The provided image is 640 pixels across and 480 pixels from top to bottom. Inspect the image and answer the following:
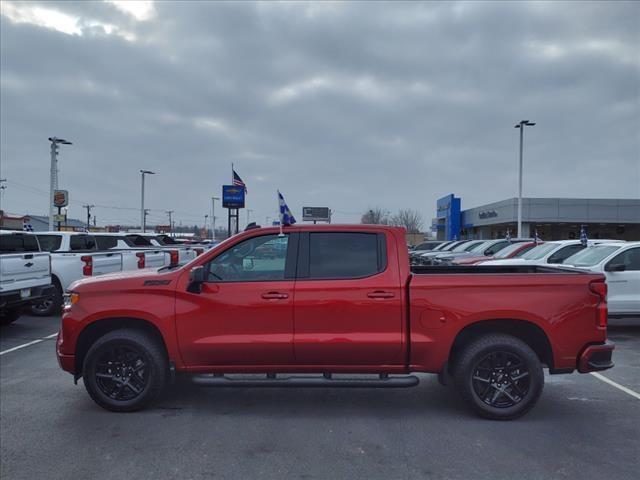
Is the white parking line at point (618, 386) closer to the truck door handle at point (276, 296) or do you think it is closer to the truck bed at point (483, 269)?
the truck bed at point (483, 269)

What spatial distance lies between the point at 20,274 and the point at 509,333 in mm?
8112

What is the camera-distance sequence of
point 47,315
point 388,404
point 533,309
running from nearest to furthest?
point 533,309, point 388,404, point 47,315

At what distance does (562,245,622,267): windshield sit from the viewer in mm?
9500

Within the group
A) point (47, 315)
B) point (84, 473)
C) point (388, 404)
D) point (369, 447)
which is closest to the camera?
point (84, 473)

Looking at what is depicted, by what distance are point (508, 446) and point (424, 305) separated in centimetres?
135

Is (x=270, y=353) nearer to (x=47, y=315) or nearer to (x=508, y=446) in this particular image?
(x=508, y=446)

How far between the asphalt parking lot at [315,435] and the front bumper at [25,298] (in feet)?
9.55

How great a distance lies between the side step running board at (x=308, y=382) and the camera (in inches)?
184

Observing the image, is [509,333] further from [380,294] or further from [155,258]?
[155,258]

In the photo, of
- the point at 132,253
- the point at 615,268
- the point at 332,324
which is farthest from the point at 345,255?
the point at 132,253

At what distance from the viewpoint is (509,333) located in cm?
484

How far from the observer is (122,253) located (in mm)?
11562

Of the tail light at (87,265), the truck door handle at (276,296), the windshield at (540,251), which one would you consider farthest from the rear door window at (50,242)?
the windshield at (540,251)

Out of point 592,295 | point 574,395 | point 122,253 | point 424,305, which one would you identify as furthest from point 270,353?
point 122,253
